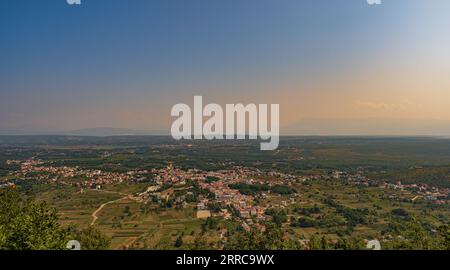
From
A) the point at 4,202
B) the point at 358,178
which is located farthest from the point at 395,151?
the point at 4,202

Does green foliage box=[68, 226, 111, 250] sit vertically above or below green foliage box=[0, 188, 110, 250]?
below

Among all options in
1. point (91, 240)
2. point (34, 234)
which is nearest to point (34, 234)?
point (34, 234)

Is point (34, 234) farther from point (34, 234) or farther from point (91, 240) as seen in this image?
point (91, 240)

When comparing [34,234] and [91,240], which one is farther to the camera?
[91,240]

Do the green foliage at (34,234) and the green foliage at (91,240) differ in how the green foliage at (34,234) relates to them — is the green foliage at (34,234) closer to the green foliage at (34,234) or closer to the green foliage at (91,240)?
the green foliage at (34,234)

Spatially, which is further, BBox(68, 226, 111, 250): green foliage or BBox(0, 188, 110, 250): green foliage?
BBox(68, 226, 111, 250): green foliage

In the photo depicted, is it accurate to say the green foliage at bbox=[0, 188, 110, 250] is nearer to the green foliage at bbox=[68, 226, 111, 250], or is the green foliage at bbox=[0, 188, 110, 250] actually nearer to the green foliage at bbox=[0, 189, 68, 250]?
the green foliage at bbox=[0, 189, 68, 250]

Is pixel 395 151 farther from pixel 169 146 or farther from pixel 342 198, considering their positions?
pixel 169 146

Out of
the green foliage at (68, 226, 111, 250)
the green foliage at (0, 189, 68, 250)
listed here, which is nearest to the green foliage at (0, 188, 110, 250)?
the green foliage at (0, 189, 68, 250)

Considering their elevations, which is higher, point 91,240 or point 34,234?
point 34,234
